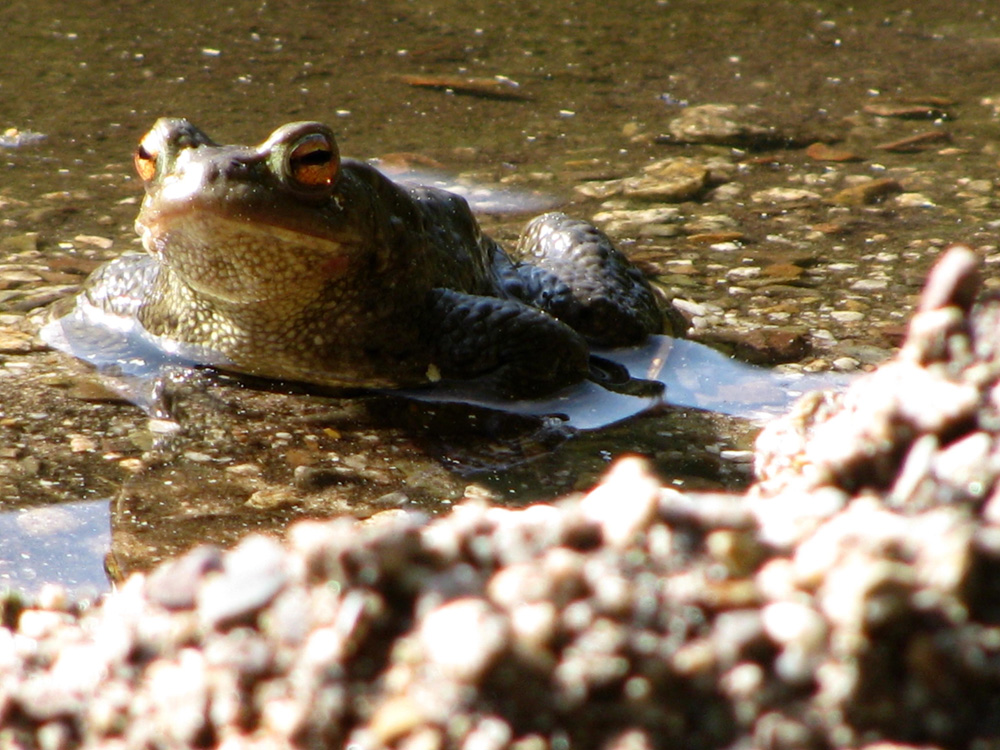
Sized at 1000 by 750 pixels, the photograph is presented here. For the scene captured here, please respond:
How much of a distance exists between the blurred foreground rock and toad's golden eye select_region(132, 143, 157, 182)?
1.97m

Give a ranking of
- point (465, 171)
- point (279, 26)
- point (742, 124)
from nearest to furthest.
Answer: point (465, 171)
point (742, 124)
point (279, 26)

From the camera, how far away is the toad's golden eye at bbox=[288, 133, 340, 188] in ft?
9.30

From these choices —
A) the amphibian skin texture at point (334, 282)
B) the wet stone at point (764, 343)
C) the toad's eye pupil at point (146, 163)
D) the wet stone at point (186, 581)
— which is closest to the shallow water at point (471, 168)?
the wet stone at point (764, 343)

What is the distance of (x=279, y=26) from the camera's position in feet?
23.9

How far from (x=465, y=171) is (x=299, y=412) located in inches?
92.0

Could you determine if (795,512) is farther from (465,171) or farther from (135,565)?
(465,171)

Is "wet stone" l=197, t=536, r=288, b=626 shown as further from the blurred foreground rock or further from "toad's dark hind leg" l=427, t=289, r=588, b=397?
"toad's dark hind leg" l=427, t=289, r=588, b=397

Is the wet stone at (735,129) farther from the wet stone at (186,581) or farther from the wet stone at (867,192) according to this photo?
the wet stone at (186,581)

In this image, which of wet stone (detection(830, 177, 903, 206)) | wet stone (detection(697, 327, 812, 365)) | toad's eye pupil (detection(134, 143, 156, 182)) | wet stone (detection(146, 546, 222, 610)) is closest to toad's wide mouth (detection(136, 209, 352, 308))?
toad's eye pupil (detection(134, 143, 156, 182))

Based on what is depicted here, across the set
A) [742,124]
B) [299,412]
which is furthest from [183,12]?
[299,412]

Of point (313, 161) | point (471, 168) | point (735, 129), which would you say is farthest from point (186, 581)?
point (735, 129)

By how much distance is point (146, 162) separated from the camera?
117 inches

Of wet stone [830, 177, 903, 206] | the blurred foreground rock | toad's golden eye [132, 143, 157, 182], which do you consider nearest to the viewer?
the blurred foreground rock

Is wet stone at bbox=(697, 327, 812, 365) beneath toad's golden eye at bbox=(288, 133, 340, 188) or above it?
beneath
